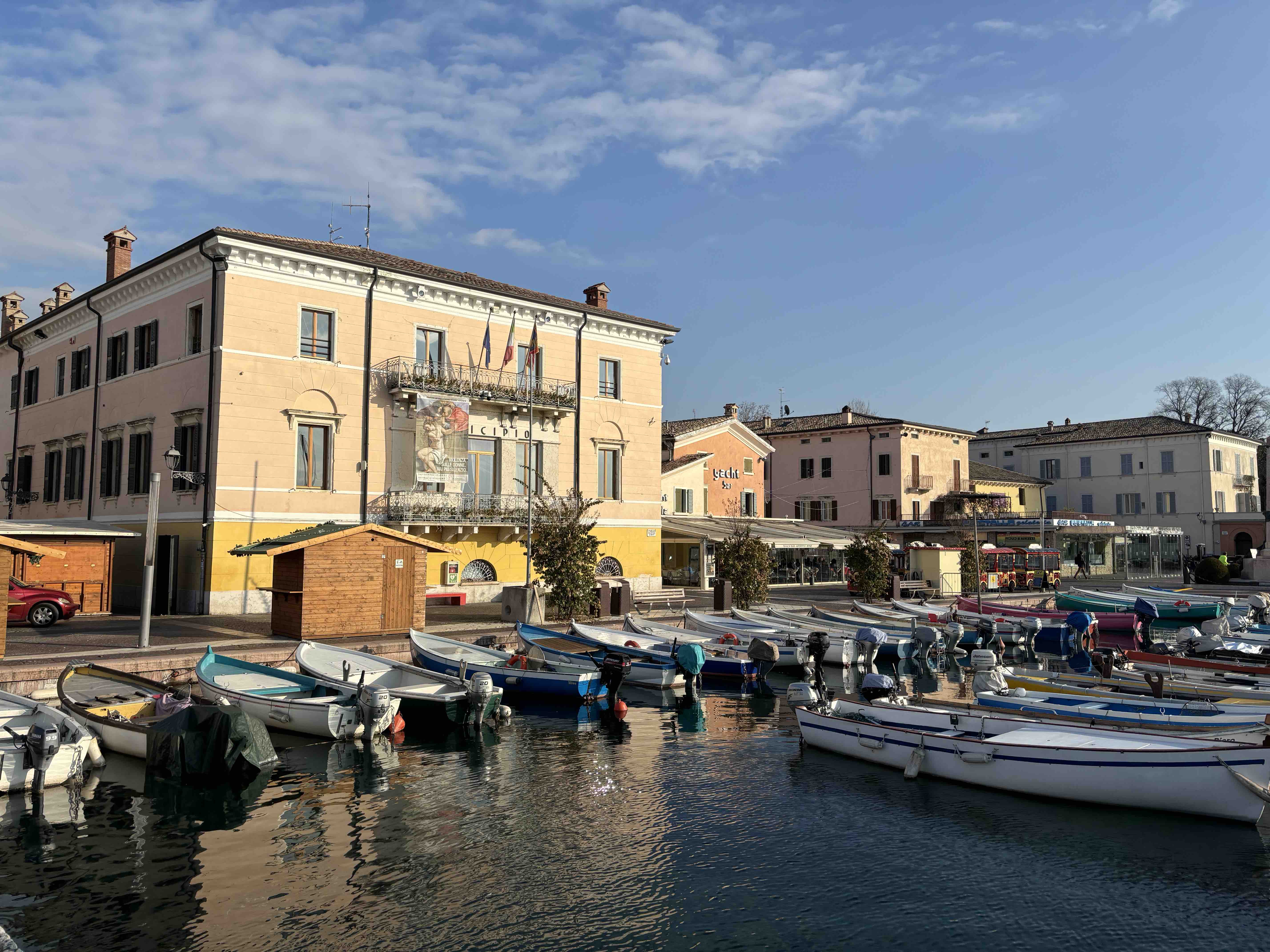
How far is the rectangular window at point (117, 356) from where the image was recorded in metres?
34.2

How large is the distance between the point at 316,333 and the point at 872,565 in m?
25.2

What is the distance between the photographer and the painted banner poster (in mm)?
32625

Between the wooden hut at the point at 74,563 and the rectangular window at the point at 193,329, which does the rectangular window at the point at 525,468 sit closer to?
the rectangular window at the point at 193,329

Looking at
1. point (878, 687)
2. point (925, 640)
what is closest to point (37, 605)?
point (878, 687)

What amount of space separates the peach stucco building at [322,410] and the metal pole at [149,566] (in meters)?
5.75

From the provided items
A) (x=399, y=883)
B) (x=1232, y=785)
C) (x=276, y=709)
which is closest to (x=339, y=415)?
(x=276, y=709)

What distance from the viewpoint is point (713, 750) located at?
16.9 metres

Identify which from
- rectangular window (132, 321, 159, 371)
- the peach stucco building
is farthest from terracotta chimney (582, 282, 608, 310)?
rectangular window (132, 321, 159, 371)

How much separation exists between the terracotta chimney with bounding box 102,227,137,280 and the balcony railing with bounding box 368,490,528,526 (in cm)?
1646

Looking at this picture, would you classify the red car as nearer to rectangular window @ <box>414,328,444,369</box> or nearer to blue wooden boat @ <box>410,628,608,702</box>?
blue wooden boat @ <box>410,628,608,702</box>

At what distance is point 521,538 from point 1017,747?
930 inches

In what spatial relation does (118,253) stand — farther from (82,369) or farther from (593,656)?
(593,656)

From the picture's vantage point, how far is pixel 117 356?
3472 cm

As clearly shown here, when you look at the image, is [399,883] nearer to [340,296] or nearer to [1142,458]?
[340,296]
